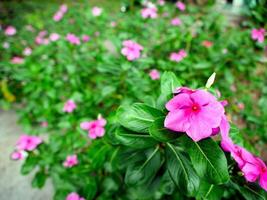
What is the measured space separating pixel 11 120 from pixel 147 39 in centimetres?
179

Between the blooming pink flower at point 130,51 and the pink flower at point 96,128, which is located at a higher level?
the blooming pink flower at point 130,51

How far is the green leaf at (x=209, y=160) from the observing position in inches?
36.9

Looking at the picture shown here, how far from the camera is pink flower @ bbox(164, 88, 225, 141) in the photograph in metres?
0.89

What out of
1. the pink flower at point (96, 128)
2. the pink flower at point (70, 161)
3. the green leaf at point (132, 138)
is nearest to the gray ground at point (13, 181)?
the pink flower at point (70, 161)

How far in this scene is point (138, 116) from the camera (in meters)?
1.08

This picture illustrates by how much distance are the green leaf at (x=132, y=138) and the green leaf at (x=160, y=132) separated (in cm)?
18

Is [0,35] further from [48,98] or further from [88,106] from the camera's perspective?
[88,106]

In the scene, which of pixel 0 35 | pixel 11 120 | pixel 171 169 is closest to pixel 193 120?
pixel 171 169

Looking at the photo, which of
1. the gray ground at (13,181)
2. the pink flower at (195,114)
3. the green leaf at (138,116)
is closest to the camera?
the pink flower at (195,114)

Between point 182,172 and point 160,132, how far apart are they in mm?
267

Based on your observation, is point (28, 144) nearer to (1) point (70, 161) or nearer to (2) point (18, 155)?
(2) point (18, 155)

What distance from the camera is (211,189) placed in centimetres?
111

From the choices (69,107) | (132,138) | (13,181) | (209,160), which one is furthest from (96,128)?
(13,181)

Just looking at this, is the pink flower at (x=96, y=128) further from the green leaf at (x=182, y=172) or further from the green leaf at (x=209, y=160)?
the green leaf at (x=209, y=160)
